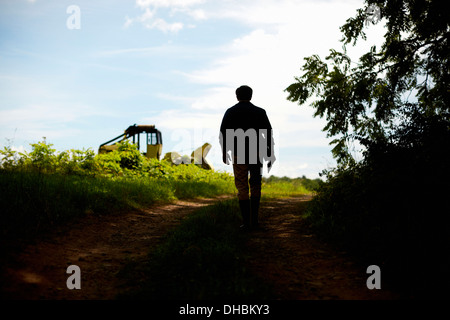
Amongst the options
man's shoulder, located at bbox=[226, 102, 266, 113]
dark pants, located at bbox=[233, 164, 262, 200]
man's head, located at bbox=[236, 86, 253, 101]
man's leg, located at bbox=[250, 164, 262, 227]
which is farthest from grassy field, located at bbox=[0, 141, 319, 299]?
man's head, located at bbox=[236, 86, 253, 101]

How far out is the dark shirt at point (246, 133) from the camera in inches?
235

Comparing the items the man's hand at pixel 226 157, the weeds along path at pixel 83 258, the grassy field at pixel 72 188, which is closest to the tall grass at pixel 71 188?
the grassy field at pixel 72 188

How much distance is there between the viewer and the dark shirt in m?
5.96

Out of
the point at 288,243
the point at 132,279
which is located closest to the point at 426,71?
the point at 288,243

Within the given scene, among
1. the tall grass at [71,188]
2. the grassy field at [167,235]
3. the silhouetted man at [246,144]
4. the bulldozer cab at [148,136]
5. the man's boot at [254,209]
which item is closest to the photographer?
the grassy field at [167,235]

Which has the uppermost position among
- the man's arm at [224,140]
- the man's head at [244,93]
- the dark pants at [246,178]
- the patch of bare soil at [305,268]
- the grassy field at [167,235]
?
the man's head at [244,93]

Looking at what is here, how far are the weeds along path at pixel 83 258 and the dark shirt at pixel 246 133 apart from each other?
2.21 m

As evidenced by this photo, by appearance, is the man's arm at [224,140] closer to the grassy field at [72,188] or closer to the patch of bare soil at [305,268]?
the patch of bare soil at [305,268]

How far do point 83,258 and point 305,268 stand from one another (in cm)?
330

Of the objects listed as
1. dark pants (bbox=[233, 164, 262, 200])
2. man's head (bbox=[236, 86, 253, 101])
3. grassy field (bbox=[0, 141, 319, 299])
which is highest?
man's head (bbox=[236, 86, 253, 101])

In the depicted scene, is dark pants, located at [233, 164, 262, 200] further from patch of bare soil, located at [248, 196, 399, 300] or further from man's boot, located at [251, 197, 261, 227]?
patch of bare soil, located at [248, 196, 399, 300]

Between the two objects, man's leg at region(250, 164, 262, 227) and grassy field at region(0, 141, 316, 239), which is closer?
grassy field at region(0, 141, 316, 239)

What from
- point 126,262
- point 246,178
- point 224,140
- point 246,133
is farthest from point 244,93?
point 126,262

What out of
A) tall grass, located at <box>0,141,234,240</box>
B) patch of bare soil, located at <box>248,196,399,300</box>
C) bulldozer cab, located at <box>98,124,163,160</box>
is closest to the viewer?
patch of bare soil, located at <box>248,196,399,300</box>
